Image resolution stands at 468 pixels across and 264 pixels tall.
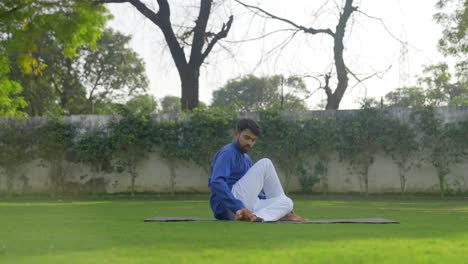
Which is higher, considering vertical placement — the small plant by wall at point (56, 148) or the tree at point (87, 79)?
the tree at point (87, 79)

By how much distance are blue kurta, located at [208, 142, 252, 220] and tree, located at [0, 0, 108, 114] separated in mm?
13323

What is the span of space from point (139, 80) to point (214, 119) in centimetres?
2232

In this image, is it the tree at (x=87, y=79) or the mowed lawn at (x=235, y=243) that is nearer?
the mowed lawn at (x=235, y=243)

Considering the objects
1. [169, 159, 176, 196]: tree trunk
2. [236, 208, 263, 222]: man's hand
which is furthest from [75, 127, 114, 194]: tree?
[236, 208, 263, 222]: man's hand

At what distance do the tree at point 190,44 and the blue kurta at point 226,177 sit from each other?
Answer: 560 inches

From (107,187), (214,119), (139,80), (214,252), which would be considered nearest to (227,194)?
(214,252)

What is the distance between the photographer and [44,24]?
19375mm

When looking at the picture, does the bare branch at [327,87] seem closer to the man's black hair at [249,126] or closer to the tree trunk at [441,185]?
the tree trunk at [441,185]

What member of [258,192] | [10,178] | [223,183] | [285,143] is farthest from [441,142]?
[10,178]

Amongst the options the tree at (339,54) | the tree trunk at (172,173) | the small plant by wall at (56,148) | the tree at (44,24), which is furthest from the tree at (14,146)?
the tree at (339,54)

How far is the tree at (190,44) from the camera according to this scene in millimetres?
21469

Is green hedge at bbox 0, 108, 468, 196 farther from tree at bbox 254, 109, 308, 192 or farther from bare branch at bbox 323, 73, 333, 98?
bare branch at bbox 323, 73, 333, 98

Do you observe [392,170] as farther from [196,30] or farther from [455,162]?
[196,30]

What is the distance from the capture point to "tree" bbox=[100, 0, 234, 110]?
70.4 ft
